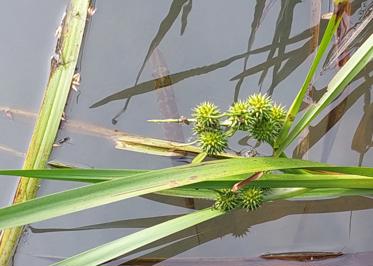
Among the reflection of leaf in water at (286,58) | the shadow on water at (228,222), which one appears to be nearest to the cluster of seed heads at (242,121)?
the shadow on water at (228,222)

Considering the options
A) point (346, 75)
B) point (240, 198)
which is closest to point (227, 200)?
point (240, 198)

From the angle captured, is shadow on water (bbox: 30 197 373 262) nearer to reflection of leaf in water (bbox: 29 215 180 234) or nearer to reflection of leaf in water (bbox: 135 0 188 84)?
reflection of leaf in water (bbox: 29 215 180 234)

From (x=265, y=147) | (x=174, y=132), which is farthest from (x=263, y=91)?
(x=174, y=132)

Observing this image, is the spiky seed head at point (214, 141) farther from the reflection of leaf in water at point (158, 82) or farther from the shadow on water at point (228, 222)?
the reflection of leaf in water at point (158, 82)

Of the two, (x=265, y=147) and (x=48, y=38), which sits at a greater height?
(x=48, y=38)

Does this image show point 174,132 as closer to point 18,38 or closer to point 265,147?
point 265,147

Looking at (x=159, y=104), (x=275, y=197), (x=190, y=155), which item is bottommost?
(x=275, y=197)
